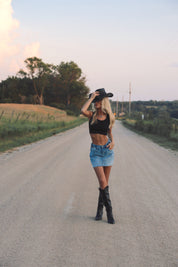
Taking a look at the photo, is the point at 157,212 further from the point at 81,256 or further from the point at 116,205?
the point at 81,256

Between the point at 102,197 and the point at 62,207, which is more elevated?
the point at 102,197

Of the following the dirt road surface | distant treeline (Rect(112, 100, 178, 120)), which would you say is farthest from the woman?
distant treeline (Rect(112, 100, 178, 120))

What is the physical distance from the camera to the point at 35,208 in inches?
189

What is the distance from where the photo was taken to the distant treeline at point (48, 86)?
240ft

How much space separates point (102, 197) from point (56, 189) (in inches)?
77.1

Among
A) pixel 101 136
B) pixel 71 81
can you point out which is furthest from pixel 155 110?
pixel 101 136

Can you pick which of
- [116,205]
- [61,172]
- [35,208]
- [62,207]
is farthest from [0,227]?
[61,172]

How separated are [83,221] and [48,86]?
77.7m

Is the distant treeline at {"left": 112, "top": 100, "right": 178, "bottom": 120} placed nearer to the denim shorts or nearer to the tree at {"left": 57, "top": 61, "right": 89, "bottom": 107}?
the tree at {"left": 57, "top": 61, "right": 89, "bottom": 107}

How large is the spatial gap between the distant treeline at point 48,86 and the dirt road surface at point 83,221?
65.1 meters

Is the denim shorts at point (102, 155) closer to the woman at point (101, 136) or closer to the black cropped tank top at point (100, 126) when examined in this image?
the woman at point (101, 136)

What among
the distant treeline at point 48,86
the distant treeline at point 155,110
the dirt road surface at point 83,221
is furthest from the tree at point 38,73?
the dirt road surface at point 83,221

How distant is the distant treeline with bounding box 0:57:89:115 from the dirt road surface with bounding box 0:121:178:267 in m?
65.1

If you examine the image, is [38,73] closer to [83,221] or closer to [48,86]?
[48,86]
